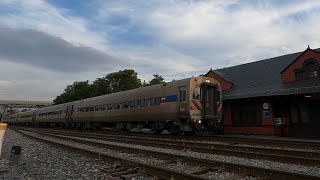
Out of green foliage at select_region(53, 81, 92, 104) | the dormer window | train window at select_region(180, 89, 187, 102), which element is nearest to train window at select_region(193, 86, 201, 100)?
train window at select_region(180, 89, 187, 102)

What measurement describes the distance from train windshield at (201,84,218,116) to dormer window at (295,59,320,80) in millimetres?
7613

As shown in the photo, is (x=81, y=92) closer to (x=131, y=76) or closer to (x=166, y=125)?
(x=131, y=76)

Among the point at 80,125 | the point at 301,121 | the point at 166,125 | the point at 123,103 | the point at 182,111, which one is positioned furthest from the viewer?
the point at 80,125

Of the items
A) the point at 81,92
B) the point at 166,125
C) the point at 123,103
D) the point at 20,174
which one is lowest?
the point at 20,174

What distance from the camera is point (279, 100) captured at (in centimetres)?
2003

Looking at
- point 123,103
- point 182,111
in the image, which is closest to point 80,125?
point 123,103

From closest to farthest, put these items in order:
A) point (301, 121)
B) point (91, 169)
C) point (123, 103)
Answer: point (91, 169), point (301, 121), point (123, 103)

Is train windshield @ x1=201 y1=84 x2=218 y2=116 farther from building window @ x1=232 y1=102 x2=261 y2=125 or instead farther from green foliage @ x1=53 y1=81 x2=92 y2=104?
green foliage @ x1=53 y1=81 x2=92 y2=104

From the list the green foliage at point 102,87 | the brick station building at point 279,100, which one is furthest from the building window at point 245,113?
the green foliage at point 102,87

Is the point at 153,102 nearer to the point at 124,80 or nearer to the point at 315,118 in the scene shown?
the point at 315,118

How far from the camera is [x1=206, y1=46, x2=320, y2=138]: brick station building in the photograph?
1825cm

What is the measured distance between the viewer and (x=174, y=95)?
16.5m

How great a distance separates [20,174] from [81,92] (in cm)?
7033

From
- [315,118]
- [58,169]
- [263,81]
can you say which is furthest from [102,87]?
[58,169]
